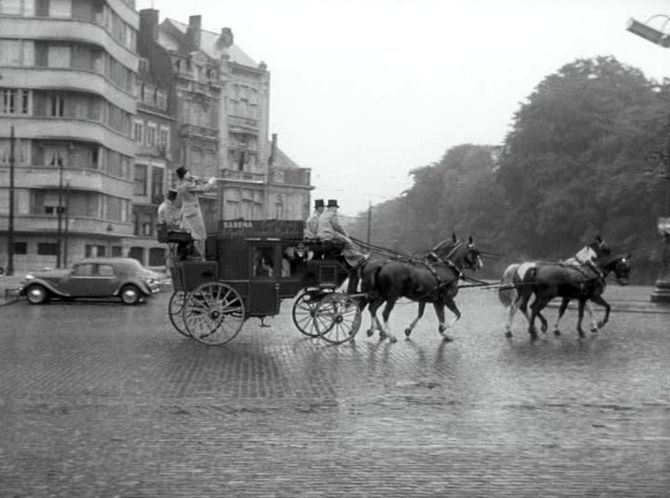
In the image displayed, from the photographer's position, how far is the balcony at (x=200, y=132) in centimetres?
7762

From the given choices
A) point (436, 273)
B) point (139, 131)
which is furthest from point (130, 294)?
point (139, 131)

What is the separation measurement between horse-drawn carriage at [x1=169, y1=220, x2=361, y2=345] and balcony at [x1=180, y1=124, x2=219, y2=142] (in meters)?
60.9

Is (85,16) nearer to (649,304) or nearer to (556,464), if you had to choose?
(649,304)

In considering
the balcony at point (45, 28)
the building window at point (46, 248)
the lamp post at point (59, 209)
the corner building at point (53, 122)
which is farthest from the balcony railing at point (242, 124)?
the building window at point (46, 248)

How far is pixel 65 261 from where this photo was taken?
57188 millimetres

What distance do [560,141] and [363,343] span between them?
49.3 meters

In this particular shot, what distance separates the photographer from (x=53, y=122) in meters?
60.7

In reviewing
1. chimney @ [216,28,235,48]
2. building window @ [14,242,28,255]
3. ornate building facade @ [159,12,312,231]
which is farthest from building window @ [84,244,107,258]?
chimney @ [216,28,235,48]

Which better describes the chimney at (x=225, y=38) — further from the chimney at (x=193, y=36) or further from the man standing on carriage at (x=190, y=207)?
the man standing on carriage at (x=190, y=207)

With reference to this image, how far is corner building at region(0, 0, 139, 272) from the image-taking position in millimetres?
60281

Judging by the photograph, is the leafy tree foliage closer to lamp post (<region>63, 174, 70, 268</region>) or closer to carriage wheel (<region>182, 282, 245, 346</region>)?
lamp post (<region>63, 174, 70, 268</region>)

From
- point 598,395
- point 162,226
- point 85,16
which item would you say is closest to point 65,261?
point 85,16

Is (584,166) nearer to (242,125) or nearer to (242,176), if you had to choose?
(242,176)

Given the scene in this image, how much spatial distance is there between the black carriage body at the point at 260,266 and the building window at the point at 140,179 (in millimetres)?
54889
